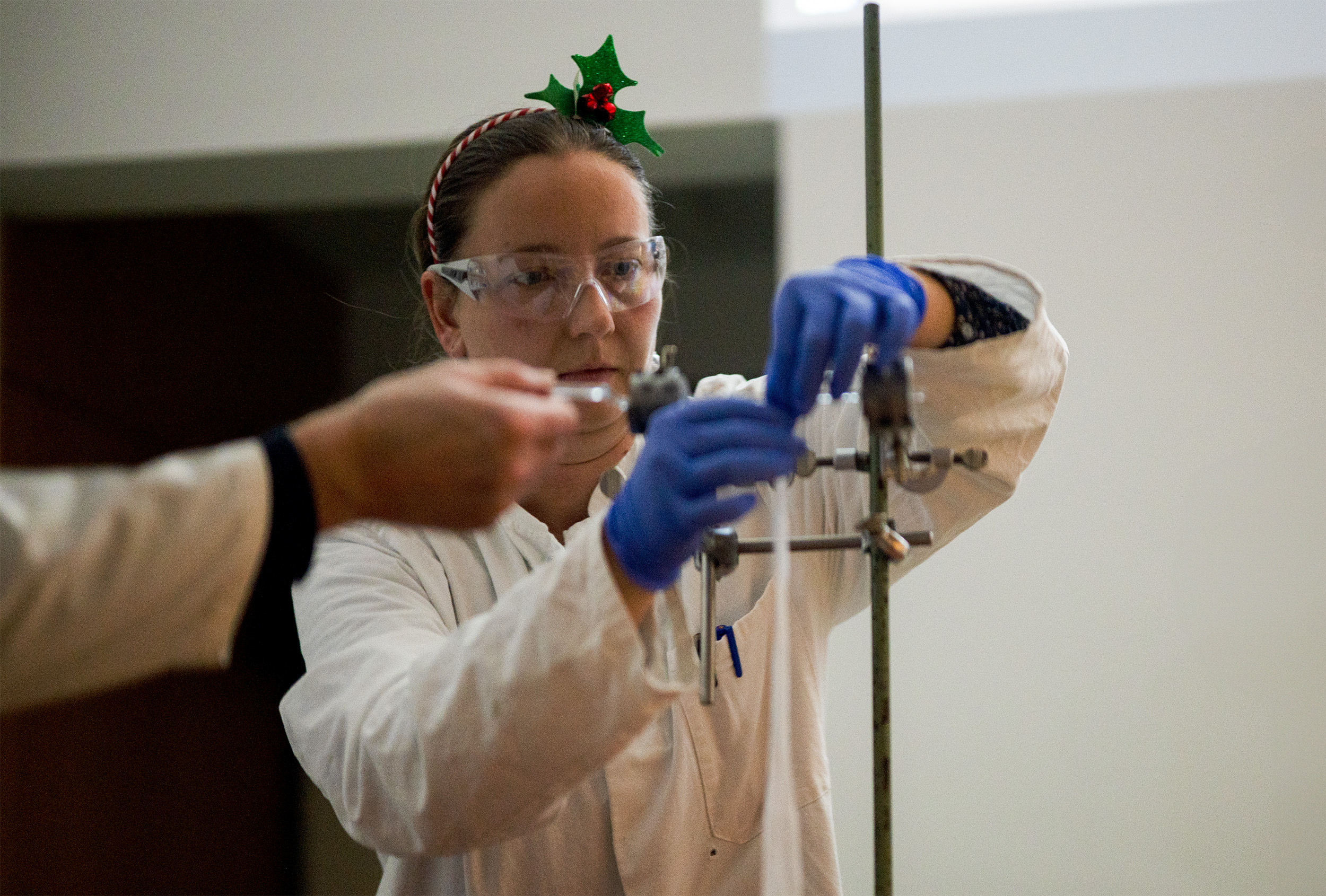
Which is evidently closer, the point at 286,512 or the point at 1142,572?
the point at 286,512

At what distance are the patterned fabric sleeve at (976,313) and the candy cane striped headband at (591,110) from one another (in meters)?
0.51

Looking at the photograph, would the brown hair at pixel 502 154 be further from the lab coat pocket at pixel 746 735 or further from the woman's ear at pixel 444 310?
the lab coat pocket at pixel 746 735

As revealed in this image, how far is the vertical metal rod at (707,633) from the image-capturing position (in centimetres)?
95

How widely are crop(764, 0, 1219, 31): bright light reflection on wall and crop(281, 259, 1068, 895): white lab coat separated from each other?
1.25 meters

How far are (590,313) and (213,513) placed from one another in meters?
0.58

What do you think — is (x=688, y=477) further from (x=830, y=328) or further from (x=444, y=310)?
(x=444, y=310)

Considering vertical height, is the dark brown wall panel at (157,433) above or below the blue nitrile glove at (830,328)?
below

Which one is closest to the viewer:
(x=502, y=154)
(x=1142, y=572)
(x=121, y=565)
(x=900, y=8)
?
(x=121, y=565)

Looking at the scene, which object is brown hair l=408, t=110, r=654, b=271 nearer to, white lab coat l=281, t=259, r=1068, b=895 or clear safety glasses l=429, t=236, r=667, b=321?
clear safety glasses l=429, t=236, r=667, b=321

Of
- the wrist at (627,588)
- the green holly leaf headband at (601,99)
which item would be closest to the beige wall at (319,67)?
the green holly leaf headband at (601,99)

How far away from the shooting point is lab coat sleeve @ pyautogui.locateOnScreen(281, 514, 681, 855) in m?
0.87

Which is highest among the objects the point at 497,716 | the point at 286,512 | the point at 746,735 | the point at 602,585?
the point at 286,512

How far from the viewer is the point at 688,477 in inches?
34.7

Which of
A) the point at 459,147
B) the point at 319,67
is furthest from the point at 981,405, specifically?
the point at 319,67
